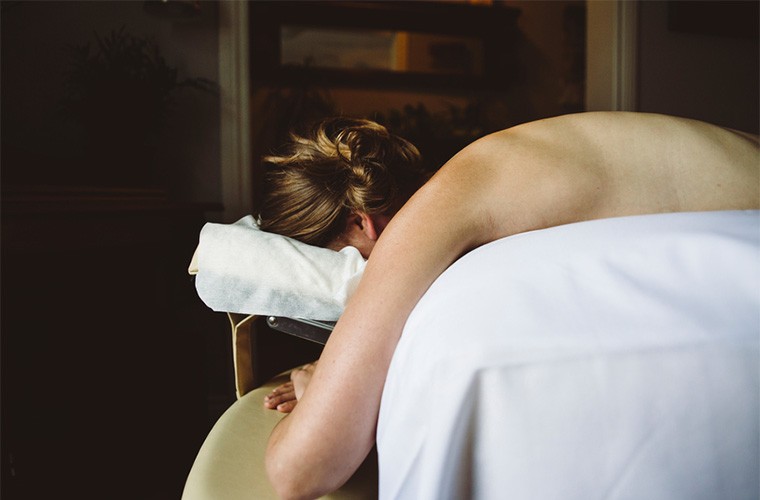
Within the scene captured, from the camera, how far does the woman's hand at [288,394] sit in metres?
1.00

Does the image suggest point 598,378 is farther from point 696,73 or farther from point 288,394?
point 696,73

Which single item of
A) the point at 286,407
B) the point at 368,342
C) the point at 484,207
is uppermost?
the point at 484,207

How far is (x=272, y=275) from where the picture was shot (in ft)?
2.99

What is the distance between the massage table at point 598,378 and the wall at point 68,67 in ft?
5.77

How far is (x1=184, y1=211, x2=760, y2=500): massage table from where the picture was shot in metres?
0.46

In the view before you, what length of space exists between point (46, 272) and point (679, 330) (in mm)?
1578

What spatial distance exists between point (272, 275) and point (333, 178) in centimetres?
22

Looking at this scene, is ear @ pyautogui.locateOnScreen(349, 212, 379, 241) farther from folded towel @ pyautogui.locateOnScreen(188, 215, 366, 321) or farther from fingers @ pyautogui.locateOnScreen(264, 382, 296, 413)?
fingers @ pyautogui.locateOnScreen(264, 382, 296, 413)

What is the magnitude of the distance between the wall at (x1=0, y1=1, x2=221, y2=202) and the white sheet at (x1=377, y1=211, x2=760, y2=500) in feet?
5.79

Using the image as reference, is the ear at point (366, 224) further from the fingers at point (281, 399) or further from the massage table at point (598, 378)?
the massage table at point (598, 378)

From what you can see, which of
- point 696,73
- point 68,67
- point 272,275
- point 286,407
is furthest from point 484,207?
point 696,73

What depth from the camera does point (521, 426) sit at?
0.48m

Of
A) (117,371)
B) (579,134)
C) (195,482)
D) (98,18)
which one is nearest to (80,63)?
(98,18)

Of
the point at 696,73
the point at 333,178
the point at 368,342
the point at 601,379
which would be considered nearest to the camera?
the point at 601,379
